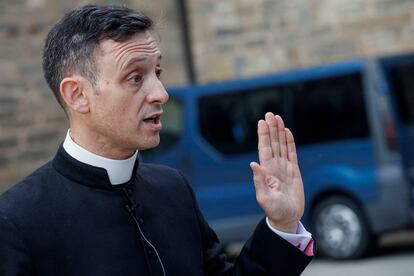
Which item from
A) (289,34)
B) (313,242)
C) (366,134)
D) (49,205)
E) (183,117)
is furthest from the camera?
(289,34)

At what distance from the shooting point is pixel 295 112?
10148mm

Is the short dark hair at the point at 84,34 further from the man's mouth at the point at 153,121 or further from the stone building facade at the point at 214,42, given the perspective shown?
the stone building facade at the point at 214,42

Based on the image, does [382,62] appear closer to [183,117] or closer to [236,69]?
[183,117]

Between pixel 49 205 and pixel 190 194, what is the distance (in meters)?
0.43

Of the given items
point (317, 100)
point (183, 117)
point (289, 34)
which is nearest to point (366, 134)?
point (317, 100)

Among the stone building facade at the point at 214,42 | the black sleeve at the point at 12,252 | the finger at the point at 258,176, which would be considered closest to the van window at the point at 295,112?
the stone building facade at the point at 214,42

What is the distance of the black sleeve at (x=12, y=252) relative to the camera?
7.41 ft

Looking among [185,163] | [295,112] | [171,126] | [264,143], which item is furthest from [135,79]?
[171,126]

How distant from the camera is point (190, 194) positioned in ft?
8.87

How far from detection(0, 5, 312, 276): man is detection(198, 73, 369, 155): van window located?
737cm

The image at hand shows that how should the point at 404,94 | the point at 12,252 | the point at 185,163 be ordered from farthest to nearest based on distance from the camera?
the point at 185,163, the point at 404,94, the point at 12,252

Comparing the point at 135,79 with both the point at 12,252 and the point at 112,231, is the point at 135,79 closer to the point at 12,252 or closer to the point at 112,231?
the point at 112,231

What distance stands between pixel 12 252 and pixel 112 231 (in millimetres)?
251

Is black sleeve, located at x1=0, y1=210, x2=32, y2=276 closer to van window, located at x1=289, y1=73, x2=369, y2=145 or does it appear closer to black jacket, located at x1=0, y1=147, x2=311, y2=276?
black jacket, located at x1=0, y1=147, x2=311, y2=276
